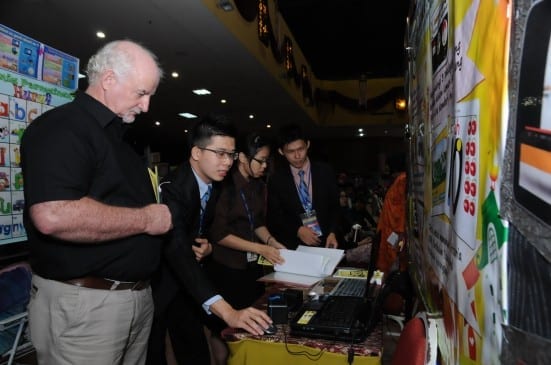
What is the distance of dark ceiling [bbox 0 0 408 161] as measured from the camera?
172 inches

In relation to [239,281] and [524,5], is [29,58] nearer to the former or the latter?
[239,281]

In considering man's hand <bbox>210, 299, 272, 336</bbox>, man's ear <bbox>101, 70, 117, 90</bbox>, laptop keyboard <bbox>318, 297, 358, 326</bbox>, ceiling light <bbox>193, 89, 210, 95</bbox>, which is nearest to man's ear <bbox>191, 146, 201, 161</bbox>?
man's ear <bbox>101, 70, 117, 90</bbox>

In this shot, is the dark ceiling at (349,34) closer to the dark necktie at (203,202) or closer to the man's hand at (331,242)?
the man's hand at (331,242)

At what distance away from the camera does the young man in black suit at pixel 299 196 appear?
2.87m

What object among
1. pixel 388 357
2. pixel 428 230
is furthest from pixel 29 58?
pixel 388 357

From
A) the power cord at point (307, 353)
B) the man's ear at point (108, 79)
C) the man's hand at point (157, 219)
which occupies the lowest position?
the power cord at point (307, 353)

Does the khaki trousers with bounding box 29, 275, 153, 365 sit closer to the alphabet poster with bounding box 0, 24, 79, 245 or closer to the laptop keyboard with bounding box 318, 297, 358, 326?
the laptop keyboard with bounding box 318, 297, 358, 326

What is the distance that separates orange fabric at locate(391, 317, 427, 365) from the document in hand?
35.9 inches

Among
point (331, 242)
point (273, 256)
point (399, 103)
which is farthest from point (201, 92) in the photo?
point (273, 256)

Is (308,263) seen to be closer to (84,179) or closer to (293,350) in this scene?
(293,350)

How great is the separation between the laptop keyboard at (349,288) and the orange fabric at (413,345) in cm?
55

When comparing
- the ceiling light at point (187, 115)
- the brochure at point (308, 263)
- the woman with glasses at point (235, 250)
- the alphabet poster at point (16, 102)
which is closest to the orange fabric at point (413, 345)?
the brochure at point (308, 263)

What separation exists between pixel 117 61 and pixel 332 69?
10.9m

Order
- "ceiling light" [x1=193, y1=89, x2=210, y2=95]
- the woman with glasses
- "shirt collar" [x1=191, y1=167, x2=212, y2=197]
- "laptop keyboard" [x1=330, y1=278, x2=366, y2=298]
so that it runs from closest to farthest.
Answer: "laptop keyboard" [x1=330, y1=278, x2=366, y2=298] < "shirt collar" [x1=191, y1=167, x2=212, y2=197] < the woman with glasses < "ceiling light" [x1=193, y1=89, x2=210, y2=95]
